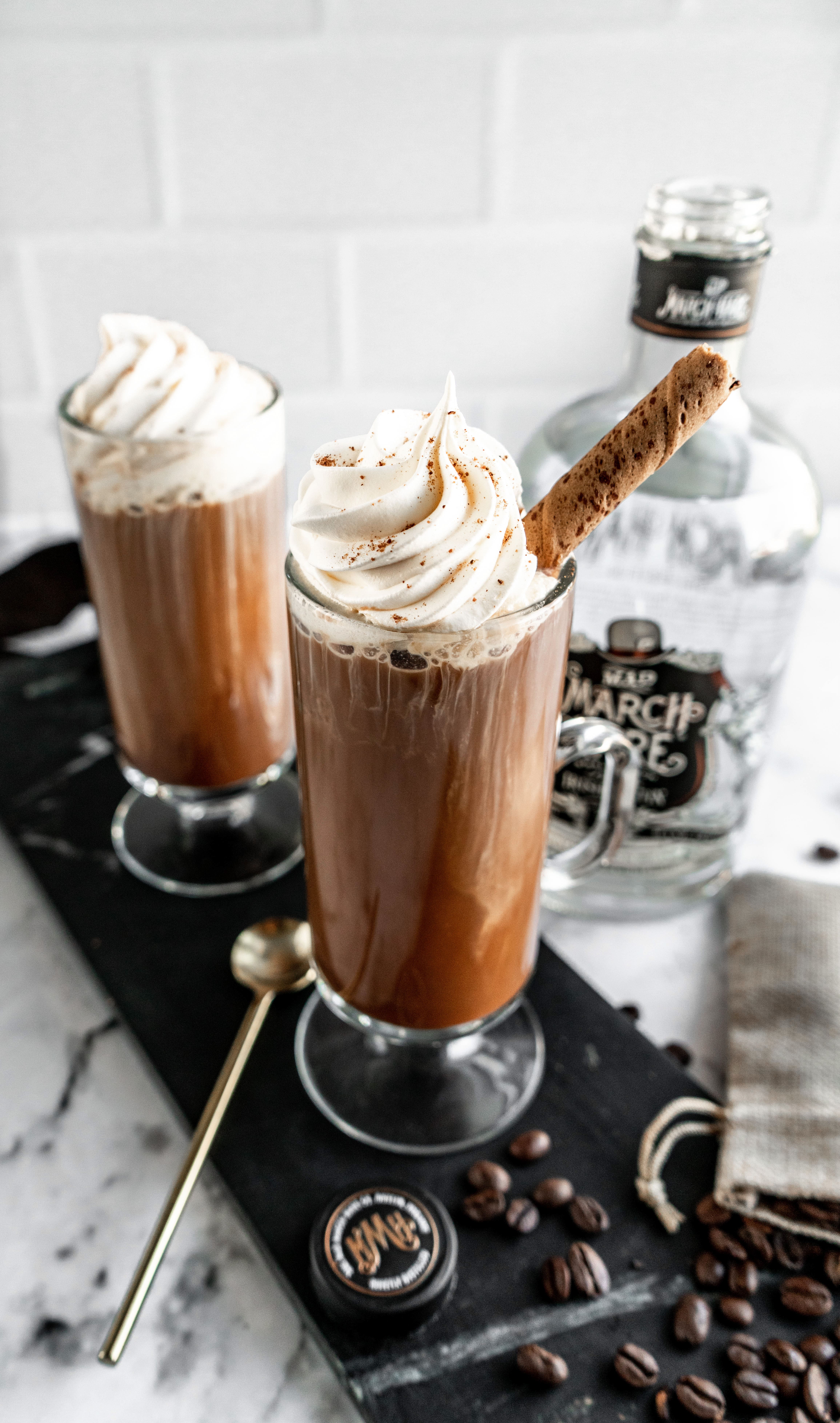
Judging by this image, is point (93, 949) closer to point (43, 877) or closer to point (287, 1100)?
point (43, 877)

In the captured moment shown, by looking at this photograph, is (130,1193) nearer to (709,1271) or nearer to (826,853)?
(709,1271)

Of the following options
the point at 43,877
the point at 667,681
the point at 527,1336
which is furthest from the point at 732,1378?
the point at 43,877

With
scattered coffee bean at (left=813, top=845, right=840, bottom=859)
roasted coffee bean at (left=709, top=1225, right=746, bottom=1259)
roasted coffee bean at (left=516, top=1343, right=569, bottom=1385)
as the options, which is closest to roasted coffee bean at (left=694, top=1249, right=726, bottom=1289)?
roasted coffee bean at (left=709, top=1225, right=746, bottom=1259)

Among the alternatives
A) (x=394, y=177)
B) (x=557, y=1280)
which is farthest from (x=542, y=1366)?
(x=394, y=177)

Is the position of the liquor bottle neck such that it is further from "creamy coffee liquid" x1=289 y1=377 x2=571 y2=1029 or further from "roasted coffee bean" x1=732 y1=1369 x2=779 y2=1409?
"roasted coffee bean" x1=732 y1=1369 x2=779 y2=1409

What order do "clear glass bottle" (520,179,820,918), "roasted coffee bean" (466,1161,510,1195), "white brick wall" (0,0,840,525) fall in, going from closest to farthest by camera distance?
"roasted coffee bean" (466,1161,510,1195) → "clear glass bottle" (520,179,820,918) → "white brick wall" (0,0,840,525)

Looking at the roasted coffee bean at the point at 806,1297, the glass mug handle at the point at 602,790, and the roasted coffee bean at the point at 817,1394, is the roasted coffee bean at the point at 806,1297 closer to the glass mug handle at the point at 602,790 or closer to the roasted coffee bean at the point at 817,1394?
the roasted coffee bean at the point at 817,1394
